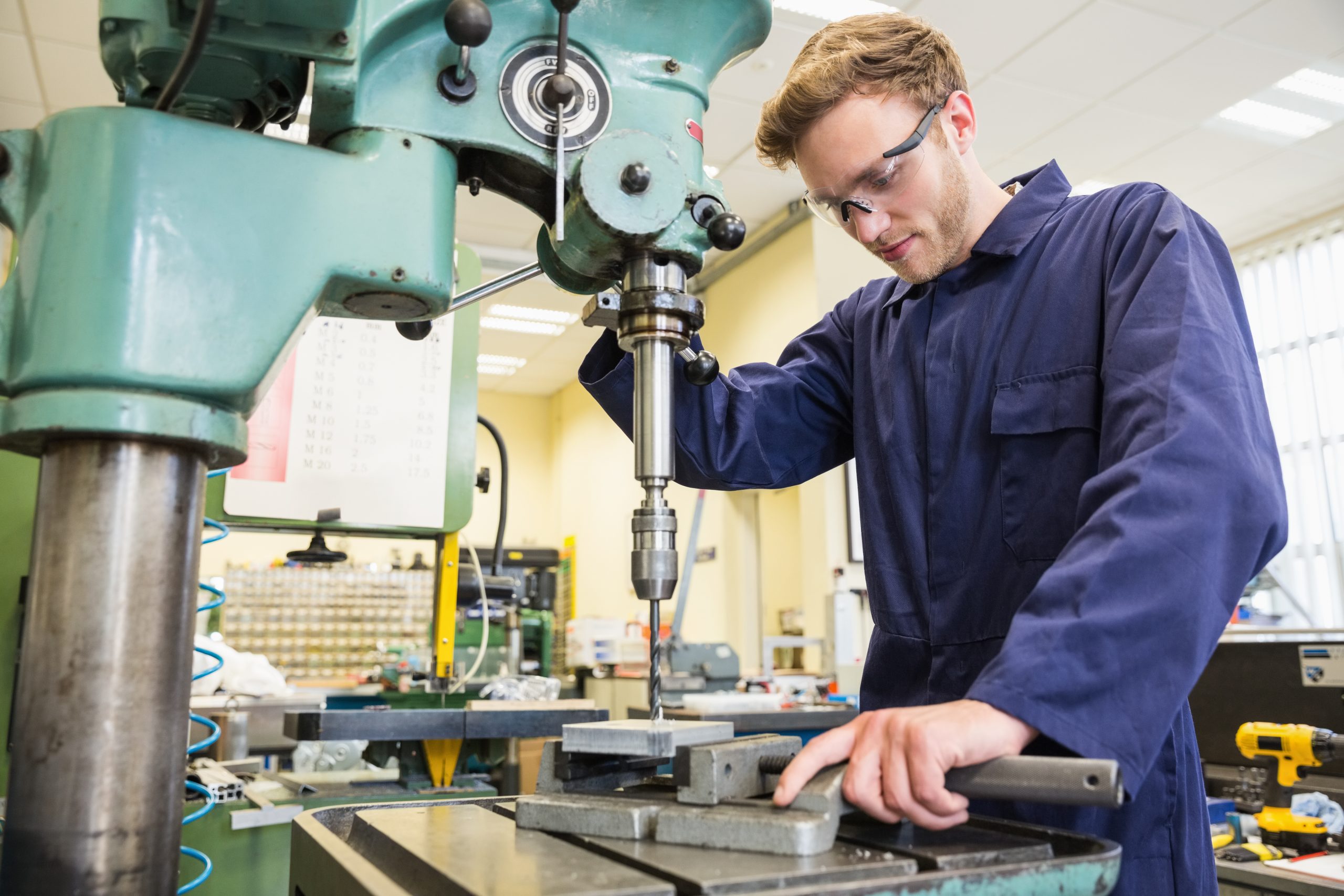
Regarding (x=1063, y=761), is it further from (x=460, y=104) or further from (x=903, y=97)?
(x=903, y=97)

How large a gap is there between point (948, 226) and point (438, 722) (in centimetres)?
98

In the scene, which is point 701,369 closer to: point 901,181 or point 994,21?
point 901,181

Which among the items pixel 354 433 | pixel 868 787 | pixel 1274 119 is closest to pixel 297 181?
pixel 868 787

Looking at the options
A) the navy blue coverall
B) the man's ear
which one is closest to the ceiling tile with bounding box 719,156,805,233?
the man's ear

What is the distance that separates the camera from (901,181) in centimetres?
109

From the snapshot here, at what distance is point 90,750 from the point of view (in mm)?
555

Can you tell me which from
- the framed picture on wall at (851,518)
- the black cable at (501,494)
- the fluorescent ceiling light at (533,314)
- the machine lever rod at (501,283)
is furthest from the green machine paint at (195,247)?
the fluorescent ceiling light at (533,314)

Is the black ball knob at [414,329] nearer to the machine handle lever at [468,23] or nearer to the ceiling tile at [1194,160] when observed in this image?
the machine handle lever at [468,23]

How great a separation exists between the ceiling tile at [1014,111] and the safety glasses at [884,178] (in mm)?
3170

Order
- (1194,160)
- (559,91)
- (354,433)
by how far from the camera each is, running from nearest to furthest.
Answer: (559,91) < (354,433) < (1194,160)

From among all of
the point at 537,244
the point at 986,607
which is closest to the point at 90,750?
the point at 537,244

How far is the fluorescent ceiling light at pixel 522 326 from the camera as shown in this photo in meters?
6.91

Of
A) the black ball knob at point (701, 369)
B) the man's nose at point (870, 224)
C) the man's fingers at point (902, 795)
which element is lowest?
the man's fingers at point (902, 795)

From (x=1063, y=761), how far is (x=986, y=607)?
0.37m
